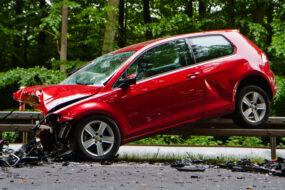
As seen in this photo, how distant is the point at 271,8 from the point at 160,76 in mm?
11468

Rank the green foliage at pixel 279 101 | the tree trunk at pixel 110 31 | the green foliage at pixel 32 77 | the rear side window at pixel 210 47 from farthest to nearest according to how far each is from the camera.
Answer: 1. the green foliage at pixel 279 101
2. the tree trunk at pixel 110 31
3. the green foliage at pixel 32 77
4. the rear side window at pixel 210 47

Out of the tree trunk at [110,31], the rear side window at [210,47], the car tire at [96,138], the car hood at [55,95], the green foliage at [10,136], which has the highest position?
the tree trunk at [110,31]

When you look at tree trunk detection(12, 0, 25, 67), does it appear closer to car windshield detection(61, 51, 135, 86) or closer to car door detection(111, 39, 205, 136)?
car windshield detection(61, 51, 135, 86)

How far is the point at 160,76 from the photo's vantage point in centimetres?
616

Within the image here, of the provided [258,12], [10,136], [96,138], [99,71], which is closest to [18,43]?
[10,136]

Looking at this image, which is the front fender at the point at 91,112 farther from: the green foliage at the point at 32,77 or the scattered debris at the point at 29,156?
the green foliage at the point at 32,77

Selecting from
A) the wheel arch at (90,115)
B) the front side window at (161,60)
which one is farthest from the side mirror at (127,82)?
the wheel arch at (90,115)

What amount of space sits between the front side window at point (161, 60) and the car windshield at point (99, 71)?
0.25 metres

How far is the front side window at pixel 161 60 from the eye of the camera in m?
6.24

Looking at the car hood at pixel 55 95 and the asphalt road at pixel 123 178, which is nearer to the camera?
the asphalt road at pixel 123 178

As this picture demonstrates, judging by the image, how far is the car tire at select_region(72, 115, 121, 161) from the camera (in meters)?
5.75

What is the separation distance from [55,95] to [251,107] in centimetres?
334

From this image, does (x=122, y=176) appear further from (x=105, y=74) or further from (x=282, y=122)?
(x=282, y=122)

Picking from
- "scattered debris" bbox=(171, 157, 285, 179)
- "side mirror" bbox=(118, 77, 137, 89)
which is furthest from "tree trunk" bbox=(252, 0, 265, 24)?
"side mirror" bbox=(118, 77, 137, 89)
